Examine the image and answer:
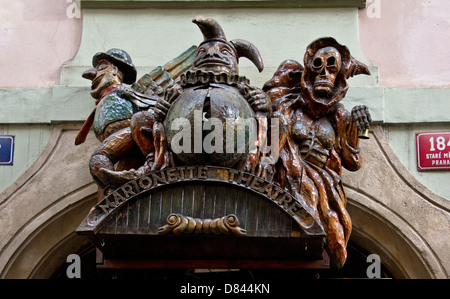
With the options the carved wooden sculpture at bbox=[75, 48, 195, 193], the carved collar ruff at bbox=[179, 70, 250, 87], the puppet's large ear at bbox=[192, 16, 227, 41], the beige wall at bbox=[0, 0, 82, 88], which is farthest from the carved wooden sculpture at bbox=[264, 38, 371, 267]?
the beige wall at bbox=[0, 0, 82, 88]

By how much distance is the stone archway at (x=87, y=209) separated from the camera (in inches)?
177

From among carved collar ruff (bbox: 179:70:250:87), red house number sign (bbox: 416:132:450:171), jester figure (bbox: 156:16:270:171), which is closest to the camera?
jester figure (bbox: 156:16:270:171)

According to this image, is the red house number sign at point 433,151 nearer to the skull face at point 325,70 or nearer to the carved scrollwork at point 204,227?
the skull face at point 325,70

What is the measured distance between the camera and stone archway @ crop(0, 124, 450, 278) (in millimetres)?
4496

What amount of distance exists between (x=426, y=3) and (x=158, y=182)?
6.78ft

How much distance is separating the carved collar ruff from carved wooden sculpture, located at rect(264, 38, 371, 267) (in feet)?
0.84

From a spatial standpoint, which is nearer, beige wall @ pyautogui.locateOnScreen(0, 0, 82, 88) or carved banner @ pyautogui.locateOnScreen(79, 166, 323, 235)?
carved banner @ pyautogui.locateOnScreen(79, 166, 323, 235)

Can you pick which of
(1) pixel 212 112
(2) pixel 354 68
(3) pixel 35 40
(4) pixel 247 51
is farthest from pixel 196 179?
(3) pixel 35 40

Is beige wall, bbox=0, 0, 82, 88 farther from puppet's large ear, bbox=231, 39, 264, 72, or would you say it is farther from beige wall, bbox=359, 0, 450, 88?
beige wall, bbox=359, 0, 450, 88

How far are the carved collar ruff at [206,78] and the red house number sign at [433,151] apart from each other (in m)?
1.26

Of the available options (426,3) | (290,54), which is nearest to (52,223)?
(290,54)

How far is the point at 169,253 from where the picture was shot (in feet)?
12.0

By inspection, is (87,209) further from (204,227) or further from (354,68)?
(354,68)

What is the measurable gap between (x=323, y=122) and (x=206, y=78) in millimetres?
599
